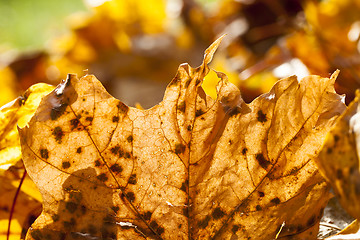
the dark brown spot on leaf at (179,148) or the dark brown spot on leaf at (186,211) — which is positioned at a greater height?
the dark brown spot on leaf at (179,148)

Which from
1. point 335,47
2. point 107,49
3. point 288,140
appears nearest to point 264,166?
point 288,140

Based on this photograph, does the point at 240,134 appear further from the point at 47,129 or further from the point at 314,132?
the point at 47,129

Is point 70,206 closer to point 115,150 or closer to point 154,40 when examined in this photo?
point 115,150

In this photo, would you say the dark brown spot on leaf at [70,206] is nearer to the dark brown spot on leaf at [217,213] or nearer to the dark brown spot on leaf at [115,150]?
the dark brown spot on leaf at [115,150]

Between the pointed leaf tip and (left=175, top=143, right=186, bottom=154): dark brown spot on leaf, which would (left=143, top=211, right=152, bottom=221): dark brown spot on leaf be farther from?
the pointed leaf tip

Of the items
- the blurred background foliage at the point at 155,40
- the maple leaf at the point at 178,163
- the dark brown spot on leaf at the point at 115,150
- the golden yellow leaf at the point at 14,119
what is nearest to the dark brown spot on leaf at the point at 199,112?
the maple leaf at the point at 178,163

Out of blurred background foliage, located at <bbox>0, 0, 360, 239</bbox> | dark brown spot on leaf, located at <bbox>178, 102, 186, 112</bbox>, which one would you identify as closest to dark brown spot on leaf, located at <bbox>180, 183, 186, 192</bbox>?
dark brown spot on leaf, located at <bbox>178, 102, 186, 112</bbox>
